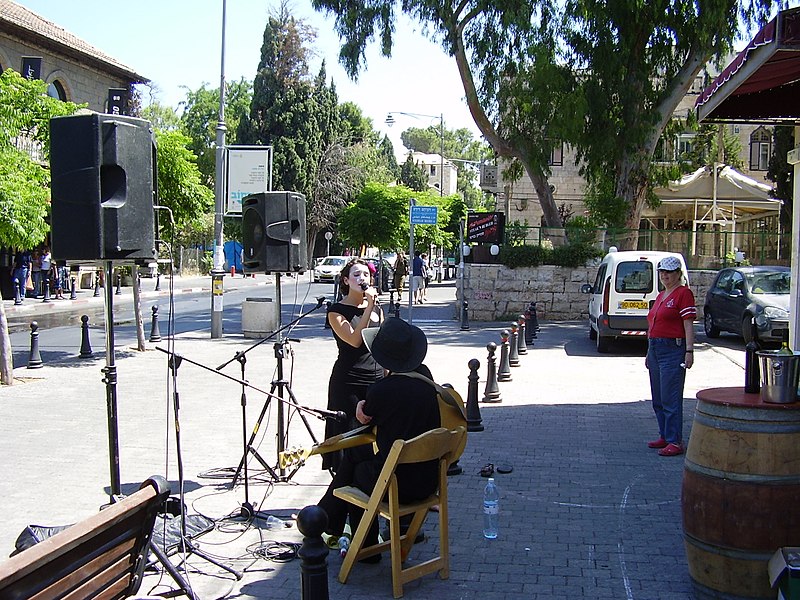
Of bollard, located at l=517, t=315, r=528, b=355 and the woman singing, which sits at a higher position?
the woman singing

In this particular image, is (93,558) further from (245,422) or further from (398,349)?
(245,422)

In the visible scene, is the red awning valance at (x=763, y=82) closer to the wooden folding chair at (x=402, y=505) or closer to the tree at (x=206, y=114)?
the wooden folding chair at (x=402, y=505)

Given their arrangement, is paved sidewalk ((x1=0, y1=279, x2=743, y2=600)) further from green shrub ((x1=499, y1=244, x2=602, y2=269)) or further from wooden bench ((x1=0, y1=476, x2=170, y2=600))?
green shrub ((x1=499, y1=244, x2=602, y2=269))

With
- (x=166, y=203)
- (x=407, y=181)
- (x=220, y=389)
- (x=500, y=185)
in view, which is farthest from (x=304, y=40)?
(x=220, y=389)

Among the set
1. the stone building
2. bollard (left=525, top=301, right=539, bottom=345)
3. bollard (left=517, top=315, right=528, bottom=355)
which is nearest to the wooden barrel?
bollard (left=517, top=315, right=528, bottom=355)

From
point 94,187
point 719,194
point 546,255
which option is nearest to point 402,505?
point 94,187

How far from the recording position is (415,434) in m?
4.86

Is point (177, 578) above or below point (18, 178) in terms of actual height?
below

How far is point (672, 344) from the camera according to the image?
25.5 ft

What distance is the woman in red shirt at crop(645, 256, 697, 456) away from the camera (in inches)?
302

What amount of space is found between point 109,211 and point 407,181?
309ft

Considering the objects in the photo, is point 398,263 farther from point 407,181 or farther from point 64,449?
point 407,181

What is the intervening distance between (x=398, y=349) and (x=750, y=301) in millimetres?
14007

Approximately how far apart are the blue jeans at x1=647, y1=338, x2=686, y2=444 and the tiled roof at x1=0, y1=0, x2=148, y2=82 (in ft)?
100.0
